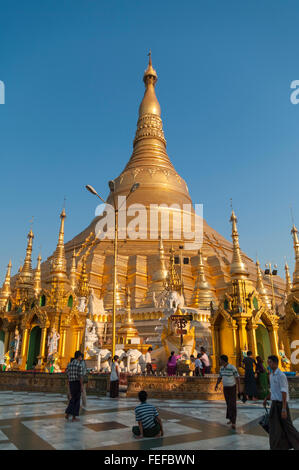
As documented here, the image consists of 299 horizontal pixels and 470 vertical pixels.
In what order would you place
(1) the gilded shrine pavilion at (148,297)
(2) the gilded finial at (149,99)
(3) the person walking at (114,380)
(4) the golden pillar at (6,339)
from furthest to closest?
A: 1. (2) the gilded finial at (149,99)
2. (4) the golden pillar at (6,339)
3. (1) the gilded shrine pavilion at (148,297)
4. (3) the person walking at (114,380)

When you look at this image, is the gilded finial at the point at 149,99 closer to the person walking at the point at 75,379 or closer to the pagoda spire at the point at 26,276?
the pagoda spire at the point at 26,276

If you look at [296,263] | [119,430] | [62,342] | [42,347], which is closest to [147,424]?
[119,430]

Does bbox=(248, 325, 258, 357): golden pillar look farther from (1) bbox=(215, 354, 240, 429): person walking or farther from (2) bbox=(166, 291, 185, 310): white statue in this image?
(2) bbox=(166, 291, 185, 310): white statue

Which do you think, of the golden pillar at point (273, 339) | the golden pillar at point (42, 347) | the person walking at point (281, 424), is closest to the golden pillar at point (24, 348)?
the golden pillar at point (42, 347)

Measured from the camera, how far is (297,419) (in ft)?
22.2

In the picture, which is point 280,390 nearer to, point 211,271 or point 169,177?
point 211,271

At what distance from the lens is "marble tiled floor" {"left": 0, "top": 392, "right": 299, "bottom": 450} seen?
15.2 ft

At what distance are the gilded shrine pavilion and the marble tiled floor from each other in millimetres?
7606

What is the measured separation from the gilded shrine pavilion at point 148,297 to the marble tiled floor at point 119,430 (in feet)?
25.0

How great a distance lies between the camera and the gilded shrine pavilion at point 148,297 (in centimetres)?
1577

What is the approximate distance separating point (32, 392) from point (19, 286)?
432 inches

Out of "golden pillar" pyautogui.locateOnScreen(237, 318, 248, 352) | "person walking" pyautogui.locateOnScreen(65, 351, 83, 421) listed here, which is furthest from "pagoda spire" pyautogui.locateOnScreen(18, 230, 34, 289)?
"person walking" pyautogui.locateOnScreen(65, 351, 83, 421)

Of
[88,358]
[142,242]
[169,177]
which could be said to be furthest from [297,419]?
[169,177]
